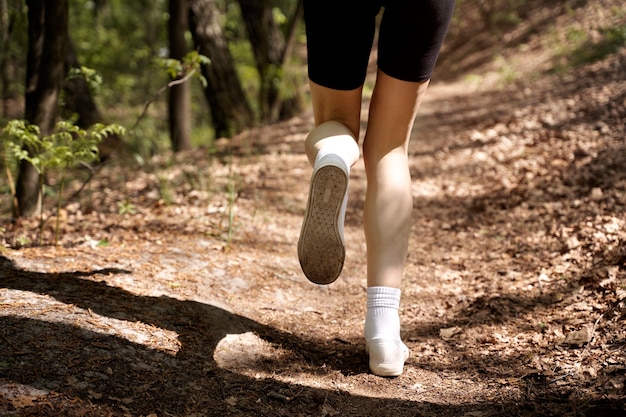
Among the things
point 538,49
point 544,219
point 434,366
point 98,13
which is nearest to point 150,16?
point 98,13

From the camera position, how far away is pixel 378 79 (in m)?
1.94

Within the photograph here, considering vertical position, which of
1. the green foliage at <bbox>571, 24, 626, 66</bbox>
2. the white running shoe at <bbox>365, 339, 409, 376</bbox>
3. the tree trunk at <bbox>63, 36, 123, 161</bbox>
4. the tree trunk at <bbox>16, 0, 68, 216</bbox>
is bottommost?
the white running shoe at <bbox>365, 339, 409, 376</bbox>

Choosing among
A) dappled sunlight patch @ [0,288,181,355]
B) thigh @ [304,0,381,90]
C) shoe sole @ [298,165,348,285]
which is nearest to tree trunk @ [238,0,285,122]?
thigh @ [304,0,381,90]

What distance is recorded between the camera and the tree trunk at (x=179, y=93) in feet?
19.4

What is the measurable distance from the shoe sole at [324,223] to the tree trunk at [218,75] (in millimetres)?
5289

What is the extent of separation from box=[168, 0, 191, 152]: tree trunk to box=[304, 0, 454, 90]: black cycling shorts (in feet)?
13.9

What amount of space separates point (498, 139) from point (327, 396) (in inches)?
164

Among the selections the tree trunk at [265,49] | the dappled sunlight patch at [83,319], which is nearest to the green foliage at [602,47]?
the tree trunk at [265,49]

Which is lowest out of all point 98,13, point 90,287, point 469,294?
point 90,287

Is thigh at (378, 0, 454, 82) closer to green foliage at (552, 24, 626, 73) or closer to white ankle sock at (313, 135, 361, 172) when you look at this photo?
white ankle sock at (313, 135, 361, 172)

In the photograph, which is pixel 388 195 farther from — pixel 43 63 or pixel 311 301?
pixel 43 63

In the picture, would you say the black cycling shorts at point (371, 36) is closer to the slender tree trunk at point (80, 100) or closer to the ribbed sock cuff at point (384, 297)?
the ribbed sock cuff at point (384, 297)

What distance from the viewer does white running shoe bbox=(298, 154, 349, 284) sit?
69.8 inches

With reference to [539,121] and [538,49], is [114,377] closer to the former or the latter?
[539,121]
